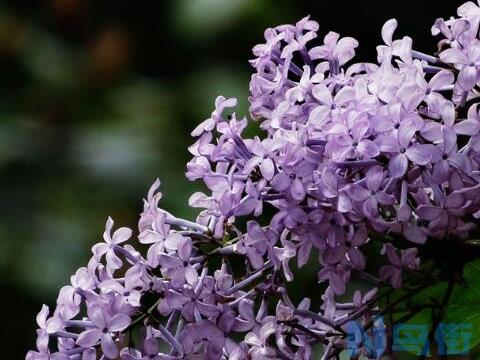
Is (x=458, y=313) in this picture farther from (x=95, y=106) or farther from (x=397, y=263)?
(x=95, y=106)

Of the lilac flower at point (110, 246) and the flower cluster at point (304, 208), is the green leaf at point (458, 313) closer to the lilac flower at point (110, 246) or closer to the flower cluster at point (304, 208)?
the flower cluster at point (304, 208)

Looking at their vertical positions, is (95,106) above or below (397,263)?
above

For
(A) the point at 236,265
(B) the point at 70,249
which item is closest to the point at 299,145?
(A) the point at 236,265

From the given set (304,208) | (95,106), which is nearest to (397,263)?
(304,208)

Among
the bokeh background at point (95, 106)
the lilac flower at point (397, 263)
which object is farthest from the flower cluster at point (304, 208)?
the bokeh background at point (95, 106)

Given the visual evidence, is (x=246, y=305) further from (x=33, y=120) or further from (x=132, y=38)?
(x=132, y=38)

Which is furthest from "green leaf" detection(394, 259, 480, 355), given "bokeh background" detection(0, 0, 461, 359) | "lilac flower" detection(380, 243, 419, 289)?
"bokeh background" detection(0, 0, 461, 359)
